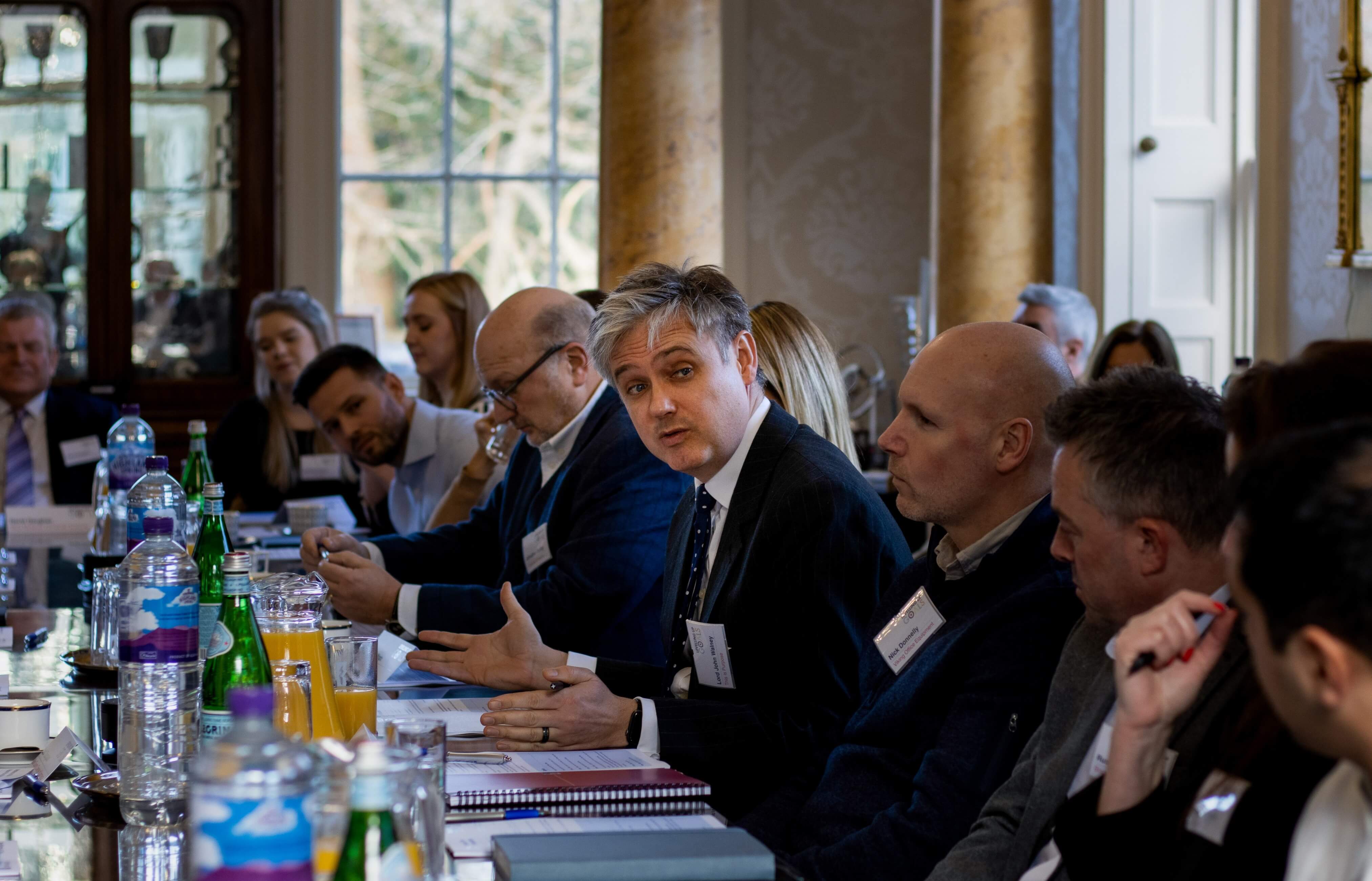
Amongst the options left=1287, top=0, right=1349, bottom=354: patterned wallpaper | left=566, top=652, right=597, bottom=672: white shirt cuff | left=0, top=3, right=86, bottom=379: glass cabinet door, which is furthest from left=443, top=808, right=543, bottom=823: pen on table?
left=0, top=3, right=86, bottom=379: glass cabinet door

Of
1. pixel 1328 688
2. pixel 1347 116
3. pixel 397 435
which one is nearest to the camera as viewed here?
pixel 1328 688

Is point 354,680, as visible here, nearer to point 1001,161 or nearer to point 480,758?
point 480,758

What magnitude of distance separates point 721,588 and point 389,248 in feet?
17.9

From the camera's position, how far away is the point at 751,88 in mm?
7062

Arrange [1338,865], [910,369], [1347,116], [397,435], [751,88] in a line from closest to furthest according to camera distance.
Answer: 1. [1338,865]
2. [910,369]
3. [1347,116]
4. [397,435]
5. [751,88]

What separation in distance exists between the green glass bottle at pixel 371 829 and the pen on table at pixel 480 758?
30.6 inches

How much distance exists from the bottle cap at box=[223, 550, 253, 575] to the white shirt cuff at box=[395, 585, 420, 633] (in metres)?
1.14

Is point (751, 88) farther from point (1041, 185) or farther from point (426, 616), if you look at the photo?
point (426, 616)

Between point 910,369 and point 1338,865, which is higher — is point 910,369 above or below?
above

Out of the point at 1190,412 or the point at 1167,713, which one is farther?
the point at 1190,412

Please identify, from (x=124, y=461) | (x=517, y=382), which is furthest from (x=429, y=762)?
(x=124, y=461)

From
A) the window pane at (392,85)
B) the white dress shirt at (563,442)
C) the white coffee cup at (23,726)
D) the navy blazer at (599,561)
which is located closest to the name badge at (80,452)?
the window pane at (392,85)

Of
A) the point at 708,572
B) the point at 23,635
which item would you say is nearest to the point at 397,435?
the point at 23,635

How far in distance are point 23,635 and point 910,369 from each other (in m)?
1.91
